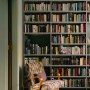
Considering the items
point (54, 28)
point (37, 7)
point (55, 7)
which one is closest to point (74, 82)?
point (54, 28)

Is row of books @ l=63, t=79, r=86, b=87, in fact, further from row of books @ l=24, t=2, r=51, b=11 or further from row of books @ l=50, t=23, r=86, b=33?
row of books @ l=24, t=2, r=51, b=11

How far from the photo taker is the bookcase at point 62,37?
7.15 m

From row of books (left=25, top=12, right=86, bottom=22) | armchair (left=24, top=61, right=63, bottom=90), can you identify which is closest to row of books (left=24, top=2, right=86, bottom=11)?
row of books (left=25, top=12, right=86, bottom=22)

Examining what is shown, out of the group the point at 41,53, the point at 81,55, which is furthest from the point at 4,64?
the point at 81,55

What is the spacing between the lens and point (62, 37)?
7.18 m

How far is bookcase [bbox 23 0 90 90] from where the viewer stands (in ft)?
23.5

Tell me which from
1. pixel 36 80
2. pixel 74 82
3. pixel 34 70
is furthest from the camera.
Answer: pixel 74 82

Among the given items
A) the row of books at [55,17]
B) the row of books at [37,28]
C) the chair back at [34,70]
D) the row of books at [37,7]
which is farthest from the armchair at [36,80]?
the row of books at [37,7]

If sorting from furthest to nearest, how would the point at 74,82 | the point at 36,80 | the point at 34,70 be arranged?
1. the point at 74,82
2. the point at 36,80
3. the point at 34,70

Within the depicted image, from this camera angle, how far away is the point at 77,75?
7199mm

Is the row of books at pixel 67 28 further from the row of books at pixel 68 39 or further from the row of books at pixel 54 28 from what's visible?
the row of books at pixel 68 39

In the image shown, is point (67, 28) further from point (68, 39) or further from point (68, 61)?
point (68, 61)

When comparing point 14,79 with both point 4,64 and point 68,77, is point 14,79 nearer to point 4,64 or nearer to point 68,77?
point 4,64

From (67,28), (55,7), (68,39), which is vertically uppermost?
(55,7)
